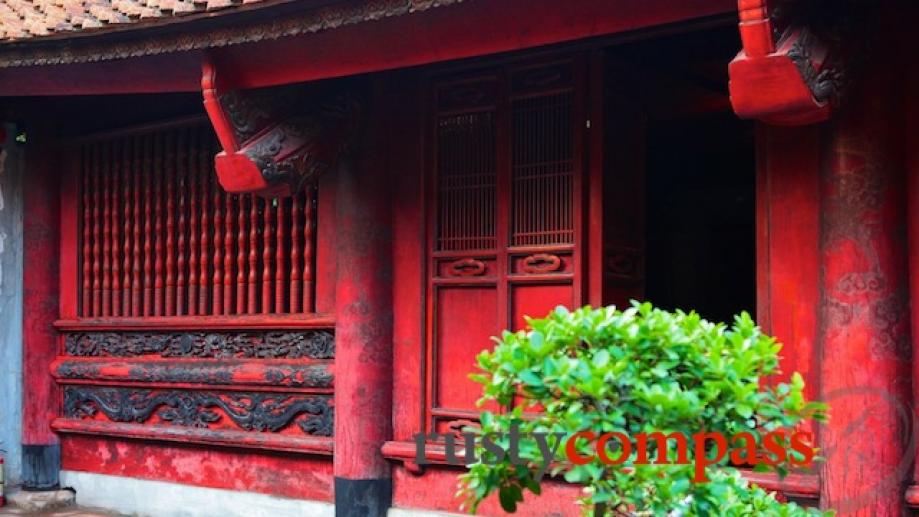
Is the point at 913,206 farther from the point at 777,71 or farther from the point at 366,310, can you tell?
the point at 366,310

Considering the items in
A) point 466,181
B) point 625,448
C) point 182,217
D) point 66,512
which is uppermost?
point 466,181

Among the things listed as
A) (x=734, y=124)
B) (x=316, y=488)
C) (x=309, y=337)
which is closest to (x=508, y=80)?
(x=309, y=337)

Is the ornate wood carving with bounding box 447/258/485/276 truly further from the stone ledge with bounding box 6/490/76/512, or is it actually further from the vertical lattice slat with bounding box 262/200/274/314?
the stone ledge with bounding box 6/490/76/512

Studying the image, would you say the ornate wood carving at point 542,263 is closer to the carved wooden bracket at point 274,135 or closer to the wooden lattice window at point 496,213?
the wooden lattice window at point 496,213

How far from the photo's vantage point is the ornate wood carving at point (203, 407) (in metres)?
7.87

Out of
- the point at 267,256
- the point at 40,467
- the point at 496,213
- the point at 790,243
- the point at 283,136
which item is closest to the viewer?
the point at 790,243

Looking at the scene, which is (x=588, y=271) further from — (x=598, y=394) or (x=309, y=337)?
(x=598, y=394)

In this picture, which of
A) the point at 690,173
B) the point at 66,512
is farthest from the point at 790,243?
the point at 66,512

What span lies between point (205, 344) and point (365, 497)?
1.91 m

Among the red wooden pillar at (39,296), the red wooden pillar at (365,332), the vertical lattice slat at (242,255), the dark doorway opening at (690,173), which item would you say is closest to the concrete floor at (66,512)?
the red wooden pillar at (39,296)

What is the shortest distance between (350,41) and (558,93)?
118 centimetres

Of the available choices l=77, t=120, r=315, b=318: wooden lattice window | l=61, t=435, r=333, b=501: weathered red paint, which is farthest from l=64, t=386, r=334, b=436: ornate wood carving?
l=77, t=120, r=315, b=318: wooden lattice window

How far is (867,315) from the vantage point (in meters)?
Answer: 5.46

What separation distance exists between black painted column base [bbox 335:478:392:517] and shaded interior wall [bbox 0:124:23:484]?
3.49 meters
